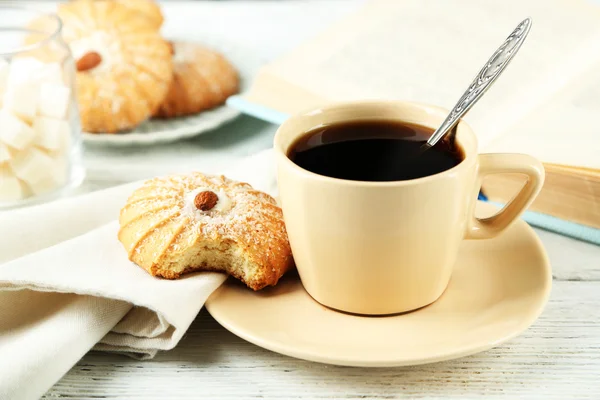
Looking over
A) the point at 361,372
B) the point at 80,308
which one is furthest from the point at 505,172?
the point at 80,308

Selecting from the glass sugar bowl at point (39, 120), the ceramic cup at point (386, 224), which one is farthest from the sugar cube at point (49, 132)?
the ceramic cup at point (386, 224)

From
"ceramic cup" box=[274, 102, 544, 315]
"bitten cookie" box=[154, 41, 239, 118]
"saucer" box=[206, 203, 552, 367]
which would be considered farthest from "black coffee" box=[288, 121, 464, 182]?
"bitten cookie" box=[154, 41, 239, 118]

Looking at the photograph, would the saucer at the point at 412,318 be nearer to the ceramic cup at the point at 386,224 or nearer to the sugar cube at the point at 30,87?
the ceramic cup at the point at 386,224

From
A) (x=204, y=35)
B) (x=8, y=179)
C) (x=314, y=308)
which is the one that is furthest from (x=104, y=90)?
(x=314, y=308)

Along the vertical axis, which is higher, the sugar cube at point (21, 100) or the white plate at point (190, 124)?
the sugar cube at point (21, 100)

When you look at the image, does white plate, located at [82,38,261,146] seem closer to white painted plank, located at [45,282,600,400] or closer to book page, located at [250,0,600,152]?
book page, located at [250,0,600,152]

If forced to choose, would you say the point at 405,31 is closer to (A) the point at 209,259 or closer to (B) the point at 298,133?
(B) the point at 298,133
